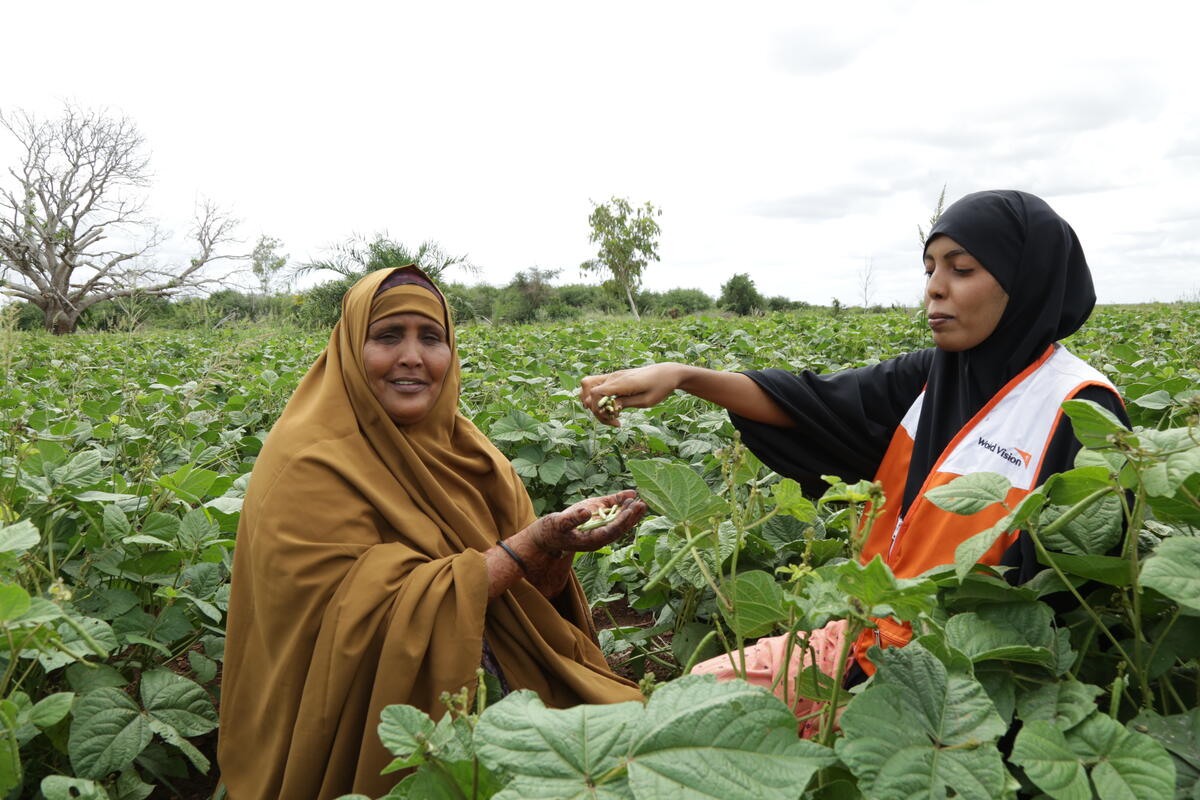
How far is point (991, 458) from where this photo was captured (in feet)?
5.62

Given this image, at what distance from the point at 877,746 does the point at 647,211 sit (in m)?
34.2

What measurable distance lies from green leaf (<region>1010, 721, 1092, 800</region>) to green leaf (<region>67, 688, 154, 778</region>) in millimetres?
1787

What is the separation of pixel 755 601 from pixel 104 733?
1.56 m

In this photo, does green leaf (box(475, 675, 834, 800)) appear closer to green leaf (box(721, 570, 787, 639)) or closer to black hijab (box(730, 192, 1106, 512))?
green leaf (box(721, 570, 787, 639))

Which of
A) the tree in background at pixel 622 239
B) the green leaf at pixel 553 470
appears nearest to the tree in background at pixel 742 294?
the tree in background at pixel 622 239

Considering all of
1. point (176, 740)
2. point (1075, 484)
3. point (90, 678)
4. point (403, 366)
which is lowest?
point (176, 740)

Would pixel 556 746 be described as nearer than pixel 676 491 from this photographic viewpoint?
Yes

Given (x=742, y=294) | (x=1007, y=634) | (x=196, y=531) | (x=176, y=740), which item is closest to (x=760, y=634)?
(x=1007, y=634)

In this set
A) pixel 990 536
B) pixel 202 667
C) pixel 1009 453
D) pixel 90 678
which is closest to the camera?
pixel 990 536

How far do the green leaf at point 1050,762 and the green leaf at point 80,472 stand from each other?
2.02m

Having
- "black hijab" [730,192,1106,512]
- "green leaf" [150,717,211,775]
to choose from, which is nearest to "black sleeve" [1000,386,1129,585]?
"black hijab" [730,192,1106,512]

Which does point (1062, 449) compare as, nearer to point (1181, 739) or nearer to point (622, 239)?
point (1181, 739)

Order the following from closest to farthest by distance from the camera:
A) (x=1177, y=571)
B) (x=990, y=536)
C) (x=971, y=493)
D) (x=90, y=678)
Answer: (x=1177, y=571) → (x=990, y=536) → (x=971, y=493) → (x=90, y=678)

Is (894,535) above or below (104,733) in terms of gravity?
above
